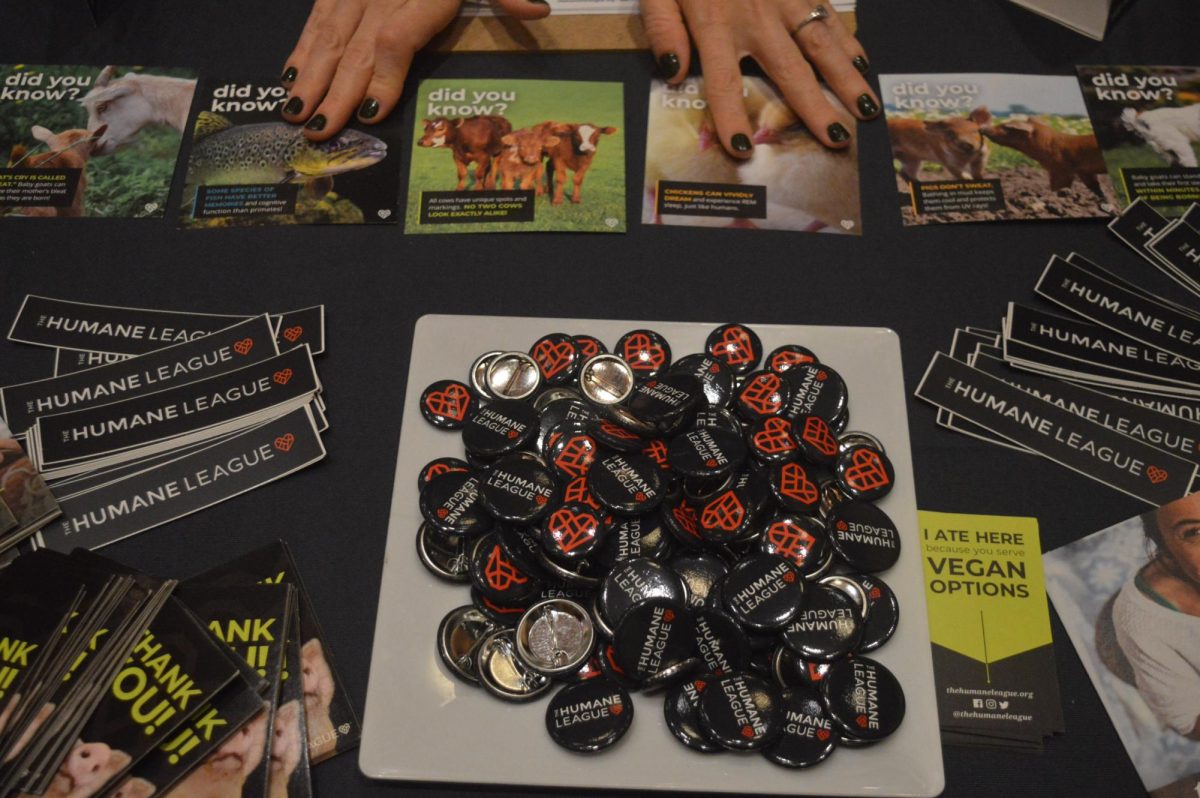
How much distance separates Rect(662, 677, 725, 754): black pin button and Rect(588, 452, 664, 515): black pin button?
0.84 ft

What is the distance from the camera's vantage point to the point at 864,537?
1.38 m

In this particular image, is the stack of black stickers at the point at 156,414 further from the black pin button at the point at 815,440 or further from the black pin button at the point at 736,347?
the black pin button at the point at 815,440

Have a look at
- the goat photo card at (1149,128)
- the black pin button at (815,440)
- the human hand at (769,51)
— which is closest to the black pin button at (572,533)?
the black pin button at (815,440)

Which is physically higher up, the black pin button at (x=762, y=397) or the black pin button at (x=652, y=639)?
the black pin button at (x=762, y=397)

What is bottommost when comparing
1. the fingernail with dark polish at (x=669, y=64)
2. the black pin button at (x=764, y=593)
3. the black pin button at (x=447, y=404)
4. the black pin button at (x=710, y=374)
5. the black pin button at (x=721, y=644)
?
the black pin button at (x=721, y=644)

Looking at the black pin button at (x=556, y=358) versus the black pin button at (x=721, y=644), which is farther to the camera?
the black pin button at (x=556, y=358)

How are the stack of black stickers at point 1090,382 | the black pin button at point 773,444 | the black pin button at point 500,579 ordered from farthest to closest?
the stack of black stickers at point 1090,382 → the black pin button at point 773,444 → the black pin button at point 500,579

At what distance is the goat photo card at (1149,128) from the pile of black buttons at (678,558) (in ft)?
3.38

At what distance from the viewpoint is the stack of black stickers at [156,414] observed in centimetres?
158

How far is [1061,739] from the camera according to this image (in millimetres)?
1421

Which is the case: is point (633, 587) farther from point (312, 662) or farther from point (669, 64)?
point (669, 64)

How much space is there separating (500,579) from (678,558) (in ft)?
0.91

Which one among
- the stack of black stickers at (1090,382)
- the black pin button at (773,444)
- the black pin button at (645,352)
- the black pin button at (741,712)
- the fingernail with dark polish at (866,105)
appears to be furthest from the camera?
the fingernail with dark polish at (866,105)

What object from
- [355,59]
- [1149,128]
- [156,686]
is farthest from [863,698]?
[355,59]
